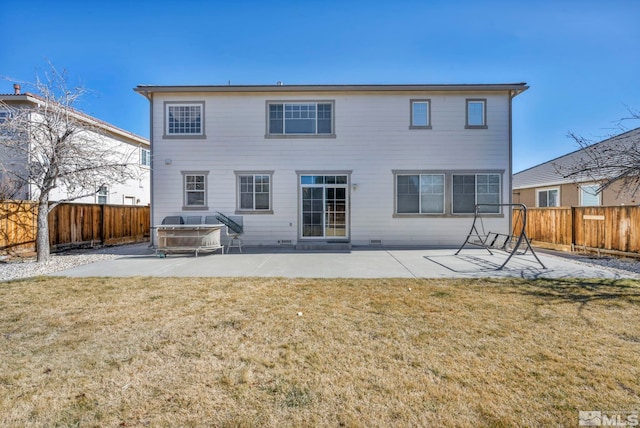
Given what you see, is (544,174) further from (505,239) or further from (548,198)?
(505,239)

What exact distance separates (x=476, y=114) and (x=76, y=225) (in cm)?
1647

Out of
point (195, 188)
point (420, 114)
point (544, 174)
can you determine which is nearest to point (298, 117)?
point (420, 114)

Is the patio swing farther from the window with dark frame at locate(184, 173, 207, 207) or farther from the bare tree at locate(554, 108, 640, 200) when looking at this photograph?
the window with dark frame at locate(184, 173, 207, 207)

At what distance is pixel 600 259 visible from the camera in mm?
9492

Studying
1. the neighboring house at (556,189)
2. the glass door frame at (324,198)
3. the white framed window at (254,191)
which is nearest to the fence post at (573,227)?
the neighboring house at (556,189)

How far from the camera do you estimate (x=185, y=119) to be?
39.5ft

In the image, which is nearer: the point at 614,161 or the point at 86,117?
the point at 614,161

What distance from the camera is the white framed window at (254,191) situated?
12.0 meters

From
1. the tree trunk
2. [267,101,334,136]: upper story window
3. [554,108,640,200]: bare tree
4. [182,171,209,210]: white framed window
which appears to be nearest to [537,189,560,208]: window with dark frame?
[554,108,640,200]: bare tree

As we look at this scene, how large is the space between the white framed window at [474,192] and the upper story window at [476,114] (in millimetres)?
2011

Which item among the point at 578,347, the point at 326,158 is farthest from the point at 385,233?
the point at 578,347

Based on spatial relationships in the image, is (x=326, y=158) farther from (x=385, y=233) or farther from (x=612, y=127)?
(x=612, y=127)

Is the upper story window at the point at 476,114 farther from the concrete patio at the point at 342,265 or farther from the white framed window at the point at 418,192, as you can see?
the concrete patio at the point at 342,265

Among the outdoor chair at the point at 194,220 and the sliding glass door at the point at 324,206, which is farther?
the sliding glass door at the point at 324,206
